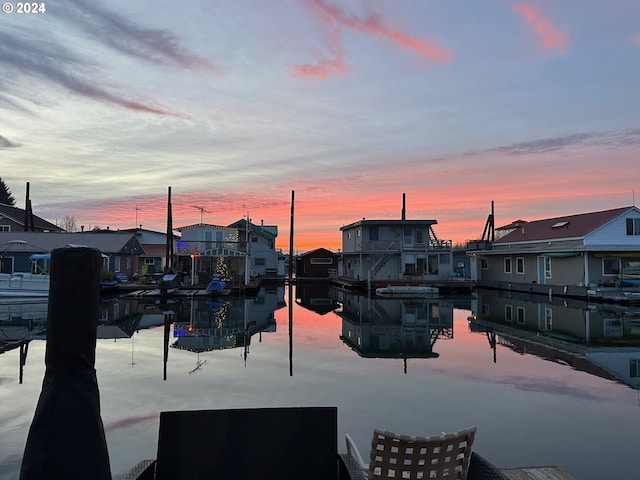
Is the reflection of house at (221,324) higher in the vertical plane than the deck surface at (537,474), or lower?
lower

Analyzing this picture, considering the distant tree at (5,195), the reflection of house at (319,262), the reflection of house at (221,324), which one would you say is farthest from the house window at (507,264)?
the distant tree at (5,195)

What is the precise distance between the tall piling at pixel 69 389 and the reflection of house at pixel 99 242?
41.9 m

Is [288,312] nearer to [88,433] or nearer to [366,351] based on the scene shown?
[366,351]

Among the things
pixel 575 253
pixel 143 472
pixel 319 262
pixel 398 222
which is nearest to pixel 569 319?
pixel 575 253

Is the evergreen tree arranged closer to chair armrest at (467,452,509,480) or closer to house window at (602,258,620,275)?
house window at (602,258,620,275)

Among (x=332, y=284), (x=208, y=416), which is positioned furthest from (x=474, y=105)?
(x=332, y=284)

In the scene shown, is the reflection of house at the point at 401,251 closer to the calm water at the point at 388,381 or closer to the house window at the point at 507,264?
the house window at the point at 507,264

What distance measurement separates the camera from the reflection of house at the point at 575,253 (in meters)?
30.7

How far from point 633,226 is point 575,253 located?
15.5ft

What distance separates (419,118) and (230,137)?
10163 millimetres

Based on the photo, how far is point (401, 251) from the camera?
4031cm

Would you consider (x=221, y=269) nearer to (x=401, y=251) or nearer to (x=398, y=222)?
(x=401, y=251)

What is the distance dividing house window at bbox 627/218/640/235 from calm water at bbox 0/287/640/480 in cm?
1396

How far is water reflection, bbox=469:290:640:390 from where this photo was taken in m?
12.4
